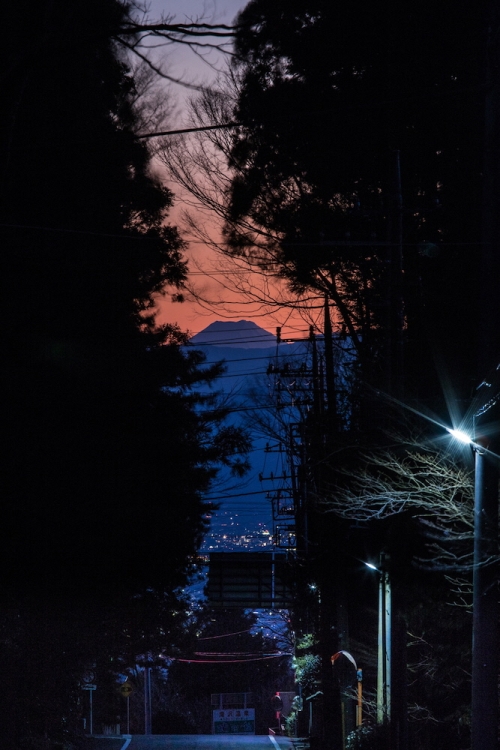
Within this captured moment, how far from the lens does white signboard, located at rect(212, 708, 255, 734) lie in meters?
67.1

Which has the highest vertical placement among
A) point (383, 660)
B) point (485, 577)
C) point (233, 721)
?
point (485, 577)

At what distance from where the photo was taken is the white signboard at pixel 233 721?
2643 inches

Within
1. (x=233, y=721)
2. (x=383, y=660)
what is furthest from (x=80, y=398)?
(x=233, y=721)

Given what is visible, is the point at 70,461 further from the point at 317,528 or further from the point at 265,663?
the point at 265,663

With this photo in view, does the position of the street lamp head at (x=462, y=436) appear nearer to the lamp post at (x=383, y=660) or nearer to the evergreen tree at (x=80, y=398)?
the lamp post at (x=383, y=660)

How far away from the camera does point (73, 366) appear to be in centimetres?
2002

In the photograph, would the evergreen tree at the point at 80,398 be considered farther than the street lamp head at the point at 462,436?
Yes

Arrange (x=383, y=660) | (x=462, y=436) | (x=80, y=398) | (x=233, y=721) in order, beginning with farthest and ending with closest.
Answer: (x=233, y=721)
(x=80, y=398)
(x=383, y=660)
(x=462, y=436)

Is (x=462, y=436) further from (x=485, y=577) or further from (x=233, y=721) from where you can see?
(x=233, y=721)

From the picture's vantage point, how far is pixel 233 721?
68188 mm

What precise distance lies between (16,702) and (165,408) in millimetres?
8073

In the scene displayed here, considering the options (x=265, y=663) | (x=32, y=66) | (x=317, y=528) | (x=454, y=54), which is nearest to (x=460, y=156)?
(x=454, y=54)

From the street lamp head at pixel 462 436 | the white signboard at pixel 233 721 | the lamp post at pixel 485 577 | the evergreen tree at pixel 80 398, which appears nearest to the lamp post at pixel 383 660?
the evergreen tree at pixel 80 398

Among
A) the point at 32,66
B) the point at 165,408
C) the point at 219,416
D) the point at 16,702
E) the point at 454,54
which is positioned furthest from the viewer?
the point at 219,416
